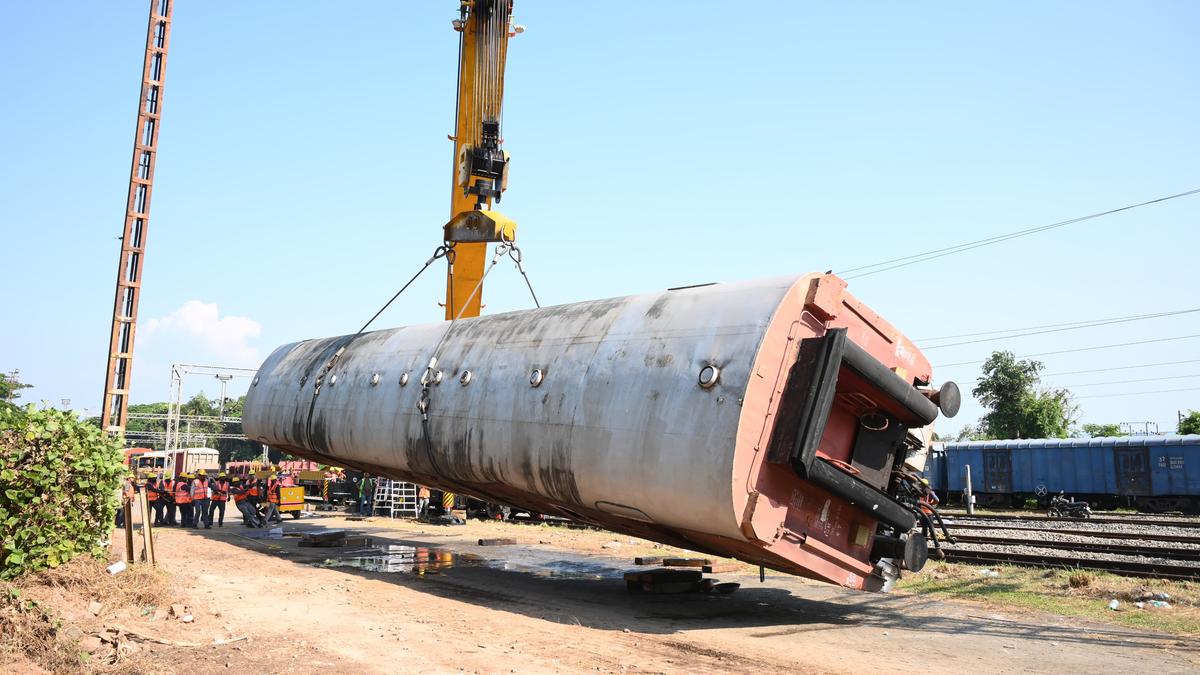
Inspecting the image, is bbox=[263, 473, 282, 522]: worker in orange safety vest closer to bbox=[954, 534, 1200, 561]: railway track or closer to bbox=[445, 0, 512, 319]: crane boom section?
bbox=[445, 0, 512, 319]: crane boom section

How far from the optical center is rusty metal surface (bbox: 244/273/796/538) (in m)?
8.53

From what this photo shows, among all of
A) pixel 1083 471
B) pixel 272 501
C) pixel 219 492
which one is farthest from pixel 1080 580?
pixel 1083 471

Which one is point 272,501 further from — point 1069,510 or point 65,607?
point 1069,510

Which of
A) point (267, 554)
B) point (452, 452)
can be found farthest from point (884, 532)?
point (267, 554)

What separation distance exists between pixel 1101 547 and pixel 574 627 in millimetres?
11198

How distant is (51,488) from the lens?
910 centimetres

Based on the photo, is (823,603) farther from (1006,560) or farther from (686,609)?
(1006,560)

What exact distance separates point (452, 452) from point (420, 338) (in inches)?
103

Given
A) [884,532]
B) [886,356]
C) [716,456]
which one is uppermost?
[886,356]

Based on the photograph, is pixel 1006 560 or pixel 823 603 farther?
pixel 1006 560

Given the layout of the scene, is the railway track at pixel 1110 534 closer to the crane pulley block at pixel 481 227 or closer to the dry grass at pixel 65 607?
the crane pulley block at pixel 481 227

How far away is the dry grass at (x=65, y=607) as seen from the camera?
693 centimetres

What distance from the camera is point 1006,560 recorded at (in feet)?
48.1

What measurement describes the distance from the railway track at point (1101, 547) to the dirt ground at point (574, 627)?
5602mm
